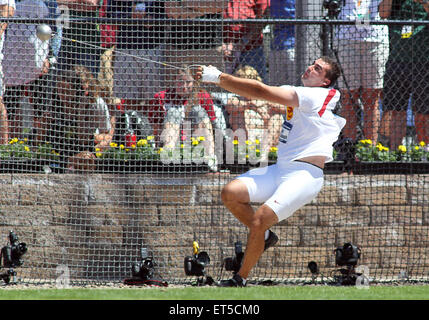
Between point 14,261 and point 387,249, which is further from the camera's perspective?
point 387,249

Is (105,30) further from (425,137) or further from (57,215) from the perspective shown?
(425,137)

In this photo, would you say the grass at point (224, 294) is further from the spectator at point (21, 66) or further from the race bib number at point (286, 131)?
the spectator at point (21, 66)

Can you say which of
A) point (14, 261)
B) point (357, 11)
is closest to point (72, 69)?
point (14, 261)

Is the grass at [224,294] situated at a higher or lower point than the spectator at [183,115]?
lower

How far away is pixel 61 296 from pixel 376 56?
194 inches

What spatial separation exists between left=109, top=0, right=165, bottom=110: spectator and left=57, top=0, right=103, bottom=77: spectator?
0.23 metres

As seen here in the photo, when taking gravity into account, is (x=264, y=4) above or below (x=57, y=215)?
above

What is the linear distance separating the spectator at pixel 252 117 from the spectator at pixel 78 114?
140 cm

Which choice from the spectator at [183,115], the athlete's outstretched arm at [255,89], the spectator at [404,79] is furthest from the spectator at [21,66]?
the spectator at [404,79]

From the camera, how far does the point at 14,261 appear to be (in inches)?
302

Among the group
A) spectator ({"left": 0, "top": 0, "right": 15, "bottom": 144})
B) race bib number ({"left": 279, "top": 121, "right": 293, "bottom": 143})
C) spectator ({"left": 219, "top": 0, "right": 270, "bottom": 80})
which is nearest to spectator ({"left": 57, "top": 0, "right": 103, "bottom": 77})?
spectator ({"left": 0, "top": 0, "right": 15, "bottom": 144})

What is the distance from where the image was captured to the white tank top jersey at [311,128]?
263 inches

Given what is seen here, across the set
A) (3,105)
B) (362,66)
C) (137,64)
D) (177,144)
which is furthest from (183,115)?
(362,66)
